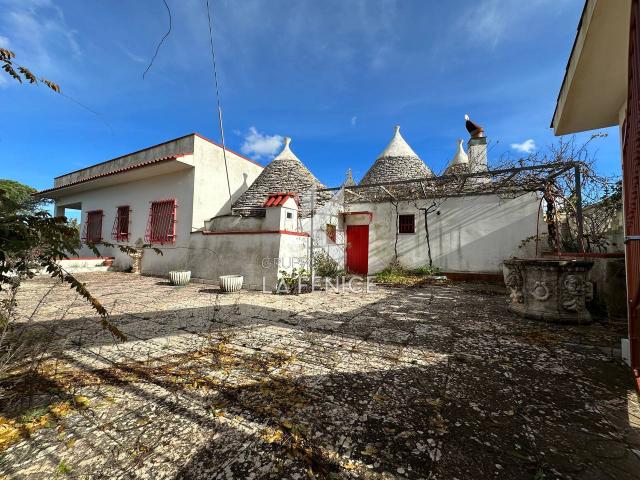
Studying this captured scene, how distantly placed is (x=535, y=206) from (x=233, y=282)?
1009 cm

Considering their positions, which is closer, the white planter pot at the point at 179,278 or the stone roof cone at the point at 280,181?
the white planter pot at the point at 179,278

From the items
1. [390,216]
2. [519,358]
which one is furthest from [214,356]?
[390,216]

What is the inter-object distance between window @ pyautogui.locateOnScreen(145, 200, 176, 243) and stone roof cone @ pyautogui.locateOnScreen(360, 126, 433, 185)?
30.2 ft

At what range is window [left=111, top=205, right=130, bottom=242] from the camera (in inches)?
461

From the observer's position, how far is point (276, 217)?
755 centimetres

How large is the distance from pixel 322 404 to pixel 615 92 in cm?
477

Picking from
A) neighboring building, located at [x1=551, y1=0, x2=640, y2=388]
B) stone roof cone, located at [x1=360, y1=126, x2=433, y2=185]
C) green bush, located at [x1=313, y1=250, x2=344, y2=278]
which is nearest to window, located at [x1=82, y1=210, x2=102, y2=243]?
green bush, located at [x1=313, y1=250, x2=344, y2=278]

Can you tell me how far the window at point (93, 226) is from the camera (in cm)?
1278

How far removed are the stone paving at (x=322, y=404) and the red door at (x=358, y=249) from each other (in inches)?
302

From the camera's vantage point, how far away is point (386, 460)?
1.46 metres

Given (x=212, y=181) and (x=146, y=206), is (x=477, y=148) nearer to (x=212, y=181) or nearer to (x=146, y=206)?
(x=212, y=181)

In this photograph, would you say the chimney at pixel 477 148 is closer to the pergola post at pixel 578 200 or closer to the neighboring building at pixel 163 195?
Result: the pergola post at pixel 578 200

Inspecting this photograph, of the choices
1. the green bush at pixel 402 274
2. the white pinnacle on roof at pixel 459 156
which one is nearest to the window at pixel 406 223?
the green bush at pixel 402 274

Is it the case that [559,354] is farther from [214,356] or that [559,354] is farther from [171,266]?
[171,266]
